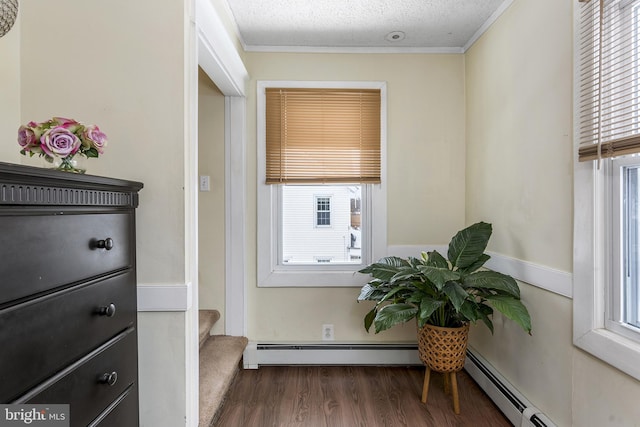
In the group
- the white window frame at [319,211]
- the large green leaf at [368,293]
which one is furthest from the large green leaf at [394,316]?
the white window frame at [319,211]

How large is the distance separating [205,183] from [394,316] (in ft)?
5.25

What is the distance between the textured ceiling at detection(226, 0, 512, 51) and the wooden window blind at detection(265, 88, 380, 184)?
1.13 ft

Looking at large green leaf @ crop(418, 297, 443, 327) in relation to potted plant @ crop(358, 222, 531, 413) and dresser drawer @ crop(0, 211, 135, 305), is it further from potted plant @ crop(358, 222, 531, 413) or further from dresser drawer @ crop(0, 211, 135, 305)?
dresser drawer @ crop(0, 211, 135, 305)

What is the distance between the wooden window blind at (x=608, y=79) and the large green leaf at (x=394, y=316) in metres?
1.06

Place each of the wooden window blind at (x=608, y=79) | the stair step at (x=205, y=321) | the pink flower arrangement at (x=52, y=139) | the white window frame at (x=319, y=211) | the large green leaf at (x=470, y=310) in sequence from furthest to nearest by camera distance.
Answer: the white window frame at (x=319, y=211) < the stair step at (x=205, y=321) < the large green leaf at (x=470, y=310) < the wooden window blind at (x=608, y=79) < the pink flower arrangement at (x=52, y=139)

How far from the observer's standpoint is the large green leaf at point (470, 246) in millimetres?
1816

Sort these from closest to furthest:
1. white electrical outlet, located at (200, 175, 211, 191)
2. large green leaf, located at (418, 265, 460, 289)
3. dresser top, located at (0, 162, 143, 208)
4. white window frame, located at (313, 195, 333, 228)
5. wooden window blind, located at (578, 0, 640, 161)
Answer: dresser top, located at (0, 162, 143, 208) → wooden window blind, located at (578, 0, 640, 161) → large green leaf, located at (418, 265, 460, 289) → white electrical outlet, located at (200, 175, 211, 191) → white window frame, located at (313, 195, 333, 228)

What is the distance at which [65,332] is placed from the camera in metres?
0.86

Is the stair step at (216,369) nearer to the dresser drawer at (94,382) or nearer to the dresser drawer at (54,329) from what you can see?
the dresser drawer at (94,382)

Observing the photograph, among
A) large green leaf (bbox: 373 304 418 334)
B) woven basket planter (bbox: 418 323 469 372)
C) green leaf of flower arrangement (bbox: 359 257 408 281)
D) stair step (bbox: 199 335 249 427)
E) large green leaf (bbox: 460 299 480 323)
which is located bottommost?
stair step (bbox: 199 335 249 427)

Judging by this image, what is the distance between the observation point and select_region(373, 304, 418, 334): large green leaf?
174cm

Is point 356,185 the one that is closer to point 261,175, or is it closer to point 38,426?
point 261,175

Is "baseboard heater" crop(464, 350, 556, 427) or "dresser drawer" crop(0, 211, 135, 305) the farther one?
"baseboard heater" crop(464, 350, 556, 427)

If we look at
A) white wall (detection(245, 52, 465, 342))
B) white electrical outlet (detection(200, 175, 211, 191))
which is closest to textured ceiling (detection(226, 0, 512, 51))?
white wall (detection(245, 52, 465, 342))
